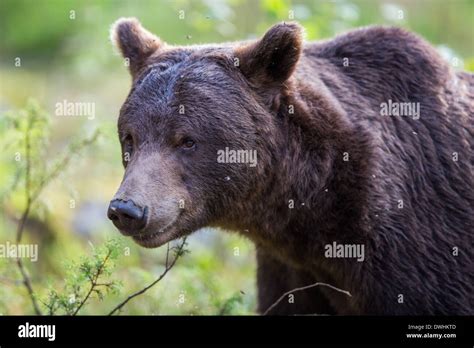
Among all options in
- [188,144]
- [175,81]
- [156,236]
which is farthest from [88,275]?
[175,81]

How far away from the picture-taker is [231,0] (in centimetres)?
1000

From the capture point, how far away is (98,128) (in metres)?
7.59

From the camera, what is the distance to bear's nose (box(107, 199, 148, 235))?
5.33 m

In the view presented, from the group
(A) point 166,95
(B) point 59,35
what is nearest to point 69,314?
(A) point 166,95

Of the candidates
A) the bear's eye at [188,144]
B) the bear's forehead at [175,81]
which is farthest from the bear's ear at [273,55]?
the bear's eye at [188,144]

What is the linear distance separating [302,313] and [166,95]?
7.57ft

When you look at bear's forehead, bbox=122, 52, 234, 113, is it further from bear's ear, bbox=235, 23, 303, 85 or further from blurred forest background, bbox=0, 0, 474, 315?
blurred forest background, bbox=0, 0, 474, 315

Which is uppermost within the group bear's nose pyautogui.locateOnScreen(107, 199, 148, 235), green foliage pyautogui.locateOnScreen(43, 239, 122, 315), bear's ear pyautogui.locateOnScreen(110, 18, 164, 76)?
bear's ear pyautogui.locateOnScreen(110, 18, 164, 76)

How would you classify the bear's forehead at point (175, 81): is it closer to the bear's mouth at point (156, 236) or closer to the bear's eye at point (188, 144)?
the bear's eye at point (188, 144)

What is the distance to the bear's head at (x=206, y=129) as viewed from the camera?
5.74 m

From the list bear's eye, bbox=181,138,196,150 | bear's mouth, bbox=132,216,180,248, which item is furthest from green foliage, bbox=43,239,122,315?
bear's eye, bbox=181,138,196,150

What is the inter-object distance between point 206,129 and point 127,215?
0.89 metres

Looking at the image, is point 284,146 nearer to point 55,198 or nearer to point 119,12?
point 55,198

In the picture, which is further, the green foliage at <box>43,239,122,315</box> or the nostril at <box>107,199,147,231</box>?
the green foliage at <box>43,239,122,315</box>
